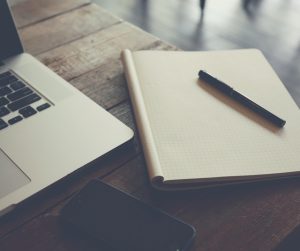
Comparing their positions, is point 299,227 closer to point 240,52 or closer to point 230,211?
point 230,211

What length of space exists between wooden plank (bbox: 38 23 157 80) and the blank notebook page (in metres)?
0.11

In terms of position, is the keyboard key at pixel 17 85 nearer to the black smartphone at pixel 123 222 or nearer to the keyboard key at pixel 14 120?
the keyboard key at pixel 14 120

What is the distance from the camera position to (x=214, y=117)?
1.79 feet

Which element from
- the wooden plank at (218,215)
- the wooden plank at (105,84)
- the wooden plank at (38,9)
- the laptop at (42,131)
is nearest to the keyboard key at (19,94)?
the laptop at (42,131)

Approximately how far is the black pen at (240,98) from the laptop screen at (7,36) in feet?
1.16

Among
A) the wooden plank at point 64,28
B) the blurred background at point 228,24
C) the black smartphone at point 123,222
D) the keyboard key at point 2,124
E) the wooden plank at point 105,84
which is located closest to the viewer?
the black smartphone at point 123,222

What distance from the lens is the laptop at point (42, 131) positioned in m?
0.46

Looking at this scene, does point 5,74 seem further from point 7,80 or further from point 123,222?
point 123,222

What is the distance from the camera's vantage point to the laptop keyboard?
0.53 m

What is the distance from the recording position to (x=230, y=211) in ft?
1.50

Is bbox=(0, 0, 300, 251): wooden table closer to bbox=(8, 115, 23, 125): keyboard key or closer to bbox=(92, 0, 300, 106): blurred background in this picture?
bbox=(8, 115, 23, 125): keyboard key

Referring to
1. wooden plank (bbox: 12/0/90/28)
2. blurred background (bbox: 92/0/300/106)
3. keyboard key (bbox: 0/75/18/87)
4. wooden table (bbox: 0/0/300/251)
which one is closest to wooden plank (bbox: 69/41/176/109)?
wooden table (bbox: 0/0/300/251)

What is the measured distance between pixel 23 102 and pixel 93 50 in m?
0.25

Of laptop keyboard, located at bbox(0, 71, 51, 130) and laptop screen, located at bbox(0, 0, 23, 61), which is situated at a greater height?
laptop screen, located at bbox(0, 0, 23, 61)
